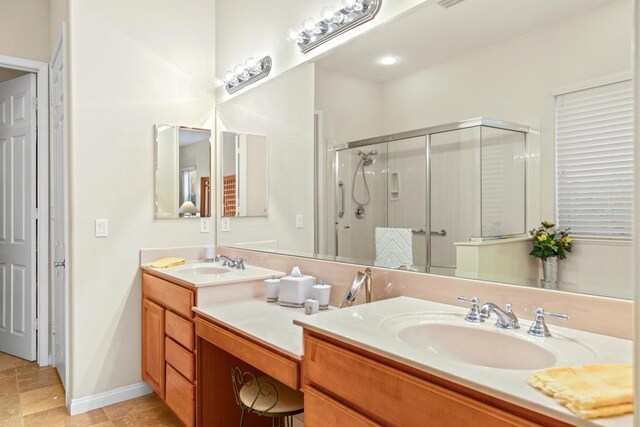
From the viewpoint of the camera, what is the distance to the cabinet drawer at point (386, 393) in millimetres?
875

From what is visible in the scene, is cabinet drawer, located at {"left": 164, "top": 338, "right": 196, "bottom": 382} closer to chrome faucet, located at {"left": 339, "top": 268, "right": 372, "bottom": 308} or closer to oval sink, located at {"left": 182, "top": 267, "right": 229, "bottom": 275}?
oval sink, located at {"left": 182, "top": 267, "right": 229, "bottom": 275}

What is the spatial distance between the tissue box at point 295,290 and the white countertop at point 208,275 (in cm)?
30

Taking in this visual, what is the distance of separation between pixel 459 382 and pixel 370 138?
1250 mm

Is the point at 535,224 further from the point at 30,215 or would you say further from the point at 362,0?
the point at 30,215

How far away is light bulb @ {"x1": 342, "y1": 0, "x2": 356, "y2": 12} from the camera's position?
1908 mm

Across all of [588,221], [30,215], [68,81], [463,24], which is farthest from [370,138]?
[30,215]

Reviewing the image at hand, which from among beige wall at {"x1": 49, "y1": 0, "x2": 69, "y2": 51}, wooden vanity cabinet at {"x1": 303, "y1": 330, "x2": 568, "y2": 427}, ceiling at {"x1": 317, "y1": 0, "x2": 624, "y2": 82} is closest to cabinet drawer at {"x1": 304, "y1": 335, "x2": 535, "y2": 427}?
wooden vanity cabinet at {"x1": 303, "y1": 330, "x2": 568, "y2": 427}

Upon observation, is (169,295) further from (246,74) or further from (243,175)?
(246,74)

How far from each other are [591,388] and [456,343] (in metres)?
0.54

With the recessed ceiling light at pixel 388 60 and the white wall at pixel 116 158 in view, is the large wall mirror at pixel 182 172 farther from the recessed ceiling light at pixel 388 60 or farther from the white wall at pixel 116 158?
the recessed ceiling light at pixel 388 60

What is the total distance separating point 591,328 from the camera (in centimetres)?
117

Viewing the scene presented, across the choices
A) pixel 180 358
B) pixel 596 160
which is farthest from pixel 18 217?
pixel 596 160

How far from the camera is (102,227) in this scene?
104 inches

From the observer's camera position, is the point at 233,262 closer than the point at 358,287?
No
